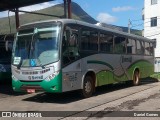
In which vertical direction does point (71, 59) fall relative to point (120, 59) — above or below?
above

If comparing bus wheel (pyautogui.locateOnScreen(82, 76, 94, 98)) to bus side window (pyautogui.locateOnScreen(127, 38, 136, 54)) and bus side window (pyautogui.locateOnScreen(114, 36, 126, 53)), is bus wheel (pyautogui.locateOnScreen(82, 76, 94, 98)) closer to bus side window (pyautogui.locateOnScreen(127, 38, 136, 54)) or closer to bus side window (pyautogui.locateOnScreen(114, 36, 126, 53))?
bus side window (pyautogui.locateOnScreen(114, 36, 126, 53))

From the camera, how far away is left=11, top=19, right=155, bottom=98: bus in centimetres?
1195

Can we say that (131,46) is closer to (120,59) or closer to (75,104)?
(120,59)

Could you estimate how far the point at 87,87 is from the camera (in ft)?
45.5

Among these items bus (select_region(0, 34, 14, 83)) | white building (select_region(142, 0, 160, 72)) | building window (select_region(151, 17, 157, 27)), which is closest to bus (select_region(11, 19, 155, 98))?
bus (select_region(0, 34, 14, 83))

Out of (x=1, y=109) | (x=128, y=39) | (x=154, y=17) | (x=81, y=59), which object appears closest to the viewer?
(x=1, y=109)

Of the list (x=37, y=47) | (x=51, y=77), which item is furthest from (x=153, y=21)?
(x=51, y=77)

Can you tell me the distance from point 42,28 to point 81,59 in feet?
6.60

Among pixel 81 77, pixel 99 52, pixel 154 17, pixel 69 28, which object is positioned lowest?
pixel 81 77

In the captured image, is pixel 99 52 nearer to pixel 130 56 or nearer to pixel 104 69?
pixel 104 69

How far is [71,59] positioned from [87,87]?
1854mm

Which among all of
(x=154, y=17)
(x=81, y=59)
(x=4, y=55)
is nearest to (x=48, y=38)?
(x=81, y=59)

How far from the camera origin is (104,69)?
15.4 m

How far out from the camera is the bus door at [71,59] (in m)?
12.2
